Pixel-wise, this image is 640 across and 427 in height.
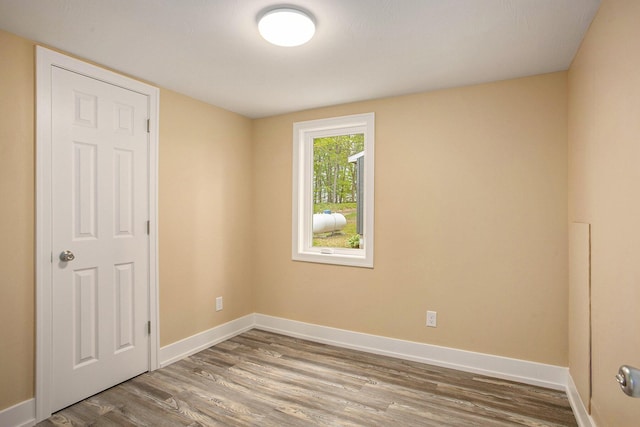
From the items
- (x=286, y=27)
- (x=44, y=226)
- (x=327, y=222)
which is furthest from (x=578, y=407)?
(x=44, y=226)

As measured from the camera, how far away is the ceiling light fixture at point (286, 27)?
175 cm

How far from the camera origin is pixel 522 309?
2.61 m

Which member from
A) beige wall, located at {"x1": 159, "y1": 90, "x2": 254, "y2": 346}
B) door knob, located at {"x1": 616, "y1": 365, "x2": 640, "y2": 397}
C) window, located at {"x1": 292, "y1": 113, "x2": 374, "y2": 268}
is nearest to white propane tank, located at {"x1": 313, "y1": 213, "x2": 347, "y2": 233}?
window, located at {"x1": 292, "y1": 113, "x2": 374, "y2": 268}

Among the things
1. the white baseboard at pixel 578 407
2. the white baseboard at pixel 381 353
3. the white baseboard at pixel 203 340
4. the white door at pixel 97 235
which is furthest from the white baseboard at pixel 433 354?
the white door at pixel 97 235

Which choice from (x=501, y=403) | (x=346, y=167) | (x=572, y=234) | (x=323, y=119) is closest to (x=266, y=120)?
(x=323, y=119)

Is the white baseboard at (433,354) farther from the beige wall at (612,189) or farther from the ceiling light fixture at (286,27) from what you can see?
the ceiling light fixture at (286,27)

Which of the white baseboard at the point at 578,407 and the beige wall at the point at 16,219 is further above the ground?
the beige wall at the point at 16,219

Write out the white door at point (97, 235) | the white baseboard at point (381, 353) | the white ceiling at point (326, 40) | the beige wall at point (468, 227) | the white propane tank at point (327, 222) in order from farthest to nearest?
1. the white propane tank at point (327, 222)
2. the beige wall at point (468, 227)
3. the white door at point (97, 235)
4. the white baseboard at point (381, 353)
5. the white ceiling at point (326, 40)

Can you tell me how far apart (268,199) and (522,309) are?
2.65 metres

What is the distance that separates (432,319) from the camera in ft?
9.61

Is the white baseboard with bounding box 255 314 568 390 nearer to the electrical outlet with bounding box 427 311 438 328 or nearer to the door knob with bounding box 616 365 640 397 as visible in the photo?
the electrical outlet with bounding box 427 311 438 328

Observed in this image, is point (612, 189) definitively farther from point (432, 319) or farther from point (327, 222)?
point (327, 222)

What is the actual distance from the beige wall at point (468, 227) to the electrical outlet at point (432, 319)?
34 mm

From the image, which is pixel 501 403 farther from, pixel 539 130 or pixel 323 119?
pixel 323 119
